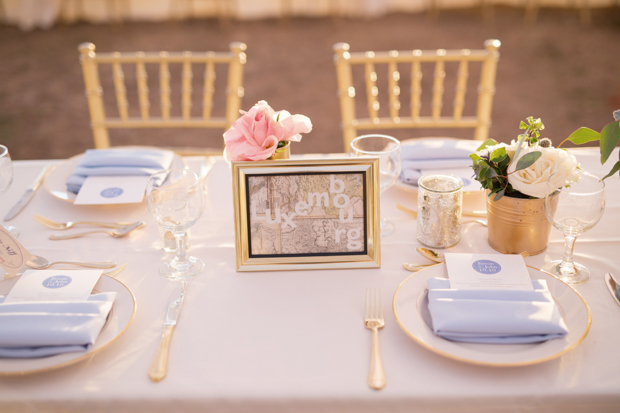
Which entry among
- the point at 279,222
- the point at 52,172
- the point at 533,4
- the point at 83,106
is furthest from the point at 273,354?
the point at 533,4

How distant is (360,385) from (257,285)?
33 centimetres

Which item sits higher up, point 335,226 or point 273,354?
point 335,226

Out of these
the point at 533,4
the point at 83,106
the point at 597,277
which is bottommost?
the point at 83,106

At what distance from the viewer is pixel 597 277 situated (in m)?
1.12

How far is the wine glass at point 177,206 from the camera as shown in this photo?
1.08 m

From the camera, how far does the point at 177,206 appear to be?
3.60ft

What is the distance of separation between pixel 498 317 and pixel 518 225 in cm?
29

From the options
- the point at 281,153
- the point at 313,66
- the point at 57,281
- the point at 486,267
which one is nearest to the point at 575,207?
the point at 486,267

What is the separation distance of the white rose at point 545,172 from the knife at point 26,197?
113cm

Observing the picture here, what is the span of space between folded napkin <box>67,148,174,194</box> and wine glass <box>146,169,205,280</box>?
35 cm

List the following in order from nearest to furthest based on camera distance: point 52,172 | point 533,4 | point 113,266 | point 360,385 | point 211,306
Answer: point 360,385, point 211,306, point 113,266, point 52,172, point 533,4

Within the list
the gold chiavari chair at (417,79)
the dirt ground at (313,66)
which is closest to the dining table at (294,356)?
the gold chiavari chair at (417,79)

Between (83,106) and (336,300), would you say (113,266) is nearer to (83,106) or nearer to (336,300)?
(336,300)

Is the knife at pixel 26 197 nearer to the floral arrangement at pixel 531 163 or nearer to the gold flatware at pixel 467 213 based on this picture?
the gold flatware at pixel 467 213
